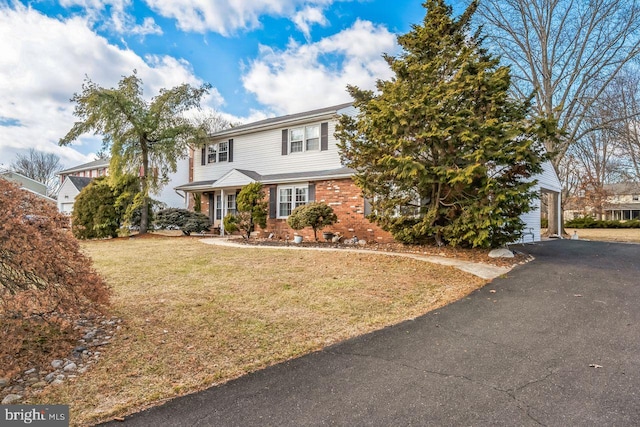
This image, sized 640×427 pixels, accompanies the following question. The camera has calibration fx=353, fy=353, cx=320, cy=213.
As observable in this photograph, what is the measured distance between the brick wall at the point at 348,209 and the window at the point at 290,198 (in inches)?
33.6

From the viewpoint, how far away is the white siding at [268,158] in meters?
15.4

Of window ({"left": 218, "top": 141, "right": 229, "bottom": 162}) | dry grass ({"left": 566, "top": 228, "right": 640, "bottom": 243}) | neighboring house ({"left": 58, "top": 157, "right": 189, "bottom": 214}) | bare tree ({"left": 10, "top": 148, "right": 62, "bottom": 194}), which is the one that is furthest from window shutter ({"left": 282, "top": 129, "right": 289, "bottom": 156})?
bare tree ({"left": 10, "top": 148, "right": 62, "bottom": 194})

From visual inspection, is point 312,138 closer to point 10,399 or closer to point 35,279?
point 35,279

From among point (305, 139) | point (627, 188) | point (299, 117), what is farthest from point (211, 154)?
point (627, 188)

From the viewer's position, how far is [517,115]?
9859 mm

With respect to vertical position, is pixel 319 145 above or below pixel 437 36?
below

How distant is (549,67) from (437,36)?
13.6 m

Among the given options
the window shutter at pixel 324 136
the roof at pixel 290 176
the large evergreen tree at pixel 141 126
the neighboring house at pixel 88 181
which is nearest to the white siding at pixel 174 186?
the neighboring house at pixel 88 181

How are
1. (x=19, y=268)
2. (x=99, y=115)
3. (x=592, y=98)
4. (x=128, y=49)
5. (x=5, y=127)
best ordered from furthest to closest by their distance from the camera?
1. (x=5, y=127)
2. (x=592, y=98)
3. (x=99, y=115)
4. (x=128, y=49)
5. (x=19, y=268)

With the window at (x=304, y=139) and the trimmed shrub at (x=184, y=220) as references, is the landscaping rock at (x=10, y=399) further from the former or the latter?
the trimmed shrub at (x=184, y=220)

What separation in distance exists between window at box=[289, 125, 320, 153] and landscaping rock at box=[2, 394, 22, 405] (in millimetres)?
13804

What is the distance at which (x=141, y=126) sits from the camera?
54.7 ft

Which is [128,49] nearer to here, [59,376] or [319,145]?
[319,145]

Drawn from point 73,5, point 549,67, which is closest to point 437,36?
point 73,5
